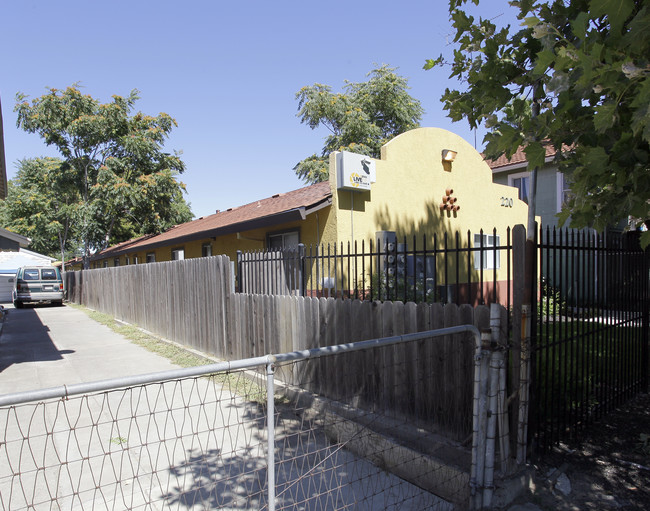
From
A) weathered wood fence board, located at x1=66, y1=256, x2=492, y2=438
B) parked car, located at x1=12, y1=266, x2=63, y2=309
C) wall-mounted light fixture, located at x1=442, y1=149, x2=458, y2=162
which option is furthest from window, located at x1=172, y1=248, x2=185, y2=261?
wall-mounted light fixture, located at x1=442, y1=149, x2=458, y2=162

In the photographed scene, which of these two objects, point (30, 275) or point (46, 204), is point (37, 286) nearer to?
point (30, 275)

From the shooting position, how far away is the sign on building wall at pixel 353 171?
894 centimetres

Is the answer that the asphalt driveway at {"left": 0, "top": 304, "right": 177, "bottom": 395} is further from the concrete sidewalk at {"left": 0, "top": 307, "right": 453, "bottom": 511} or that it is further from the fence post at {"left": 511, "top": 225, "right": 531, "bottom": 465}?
the fence post at {"left": 511, "top": 225, "right": 531, "bottom": 465}

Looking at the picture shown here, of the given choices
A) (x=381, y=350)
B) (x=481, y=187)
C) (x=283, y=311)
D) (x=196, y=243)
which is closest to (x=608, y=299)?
(x=381, y=350)

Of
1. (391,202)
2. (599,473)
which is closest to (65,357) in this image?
(391,202)

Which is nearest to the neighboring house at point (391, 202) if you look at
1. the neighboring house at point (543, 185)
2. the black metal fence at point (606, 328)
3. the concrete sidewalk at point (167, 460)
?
the black metal fence at point (606, 328)

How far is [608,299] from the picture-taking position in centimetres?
559

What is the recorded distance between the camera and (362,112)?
2445cm

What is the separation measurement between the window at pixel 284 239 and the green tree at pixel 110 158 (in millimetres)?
16239

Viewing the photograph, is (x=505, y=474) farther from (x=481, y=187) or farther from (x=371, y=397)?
(x=481, y=187)

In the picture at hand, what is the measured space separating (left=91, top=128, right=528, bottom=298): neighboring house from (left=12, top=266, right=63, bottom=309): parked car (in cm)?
1247

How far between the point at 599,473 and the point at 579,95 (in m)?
3.33

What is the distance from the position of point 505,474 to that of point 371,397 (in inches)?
66.8

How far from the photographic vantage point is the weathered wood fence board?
4094 mm
